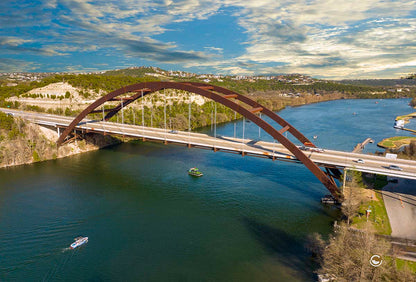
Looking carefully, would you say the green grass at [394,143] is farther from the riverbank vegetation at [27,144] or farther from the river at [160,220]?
the riverbank vegetation at [27,144]

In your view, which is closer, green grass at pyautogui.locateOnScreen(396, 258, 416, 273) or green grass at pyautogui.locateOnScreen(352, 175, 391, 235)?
green grass at pyautogui.locateOnScreen(396, 258, 416, 273)

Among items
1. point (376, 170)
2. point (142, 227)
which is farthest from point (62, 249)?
point (376, 170)

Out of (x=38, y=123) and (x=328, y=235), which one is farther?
(x=38, y=123)

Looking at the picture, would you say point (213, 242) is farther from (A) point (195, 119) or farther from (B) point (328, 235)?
(A) point (195, 119)

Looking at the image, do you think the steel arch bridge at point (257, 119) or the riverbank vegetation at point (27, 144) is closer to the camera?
the steel arch bridge at point (257, 119)

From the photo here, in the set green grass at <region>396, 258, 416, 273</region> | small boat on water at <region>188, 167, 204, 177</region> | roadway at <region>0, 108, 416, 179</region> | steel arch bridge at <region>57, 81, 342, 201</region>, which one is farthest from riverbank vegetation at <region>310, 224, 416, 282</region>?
small boat on water at <region>188, 167, 204, 177</region>

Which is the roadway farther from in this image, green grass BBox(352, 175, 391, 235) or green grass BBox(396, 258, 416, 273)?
green grass BBox(396, 258, 416, 273)

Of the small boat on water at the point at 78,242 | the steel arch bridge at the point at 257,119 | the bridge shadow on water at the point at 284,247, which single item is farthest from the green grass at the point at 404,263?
the small boat on water at the point at 78,242
